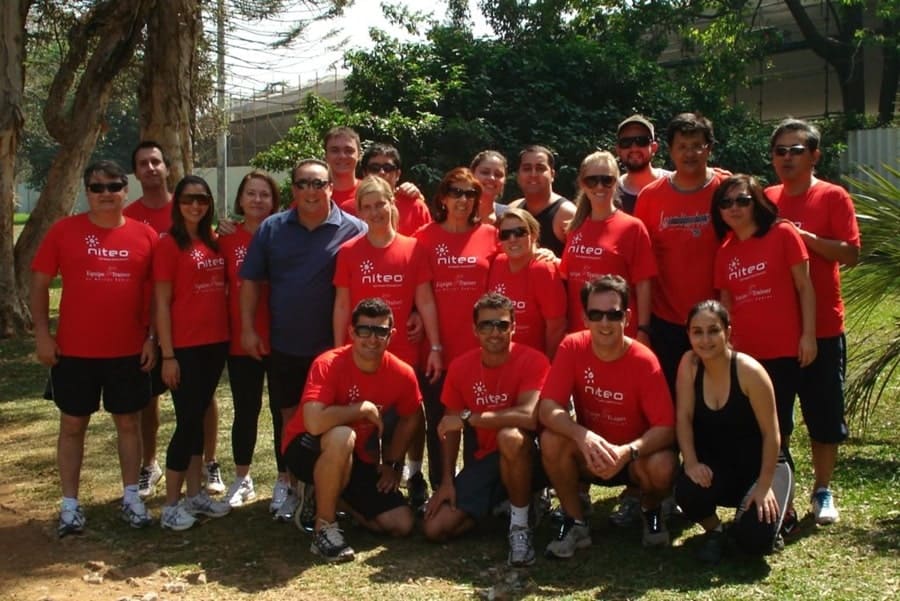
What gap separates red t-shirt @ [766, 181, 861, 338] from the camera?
566cm

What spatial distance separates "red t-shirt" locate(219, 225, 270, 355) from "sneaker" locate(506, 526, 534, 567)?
6.26ft

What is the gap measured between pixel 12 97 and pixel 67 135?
1.79 m

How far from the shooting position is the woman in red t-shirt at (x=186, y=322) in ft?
20.4

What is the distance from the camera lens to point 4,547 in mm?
6102

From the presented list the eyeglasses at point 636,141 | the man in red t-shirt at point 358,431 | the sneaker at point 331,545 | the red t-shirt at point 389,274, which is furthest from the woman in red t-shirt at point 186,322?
the eyeglasses at point 636,141

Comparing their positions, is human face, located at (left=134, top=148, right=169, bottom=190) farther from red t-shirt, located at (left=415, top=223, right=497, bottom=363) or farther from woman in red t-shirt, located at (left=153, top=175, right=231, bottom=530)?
red t-shirt, located at (left=415, top=223, right=497, bottom=363)

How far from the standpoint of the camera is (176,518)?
6.21 m

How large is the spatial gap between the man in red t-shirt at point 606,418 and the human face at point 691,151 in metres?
0.75

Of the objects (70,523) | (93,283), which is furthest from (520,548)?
(93,283)

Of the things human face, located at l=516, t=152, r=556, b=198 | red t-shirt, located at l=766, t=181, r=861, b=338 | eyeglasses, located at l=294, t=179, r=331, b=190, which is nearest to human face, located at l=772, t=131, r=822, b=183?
red t-shirt, located at l=766, t=181, r=861, b=338

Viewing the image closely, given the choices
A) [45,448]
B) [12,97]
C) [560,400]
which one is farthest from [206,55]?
[560,400]

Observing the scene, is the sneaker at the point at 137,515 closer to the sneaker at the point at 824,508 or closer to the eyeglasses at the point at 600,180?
the eyeglasses at the point at 600,180

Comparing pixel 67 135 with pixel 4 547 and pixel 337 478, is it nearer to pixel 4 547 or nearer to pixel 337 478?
pixel 4 547

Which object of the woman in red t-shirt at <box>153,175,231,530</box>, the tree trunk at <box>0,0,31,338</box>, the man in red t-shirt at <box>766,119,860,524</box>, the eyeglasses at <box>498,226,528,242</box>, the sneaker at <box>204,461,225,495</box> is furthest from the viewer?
the tree trunk at <box>0,0,31,338</box>
